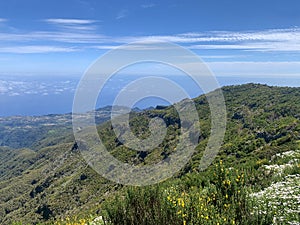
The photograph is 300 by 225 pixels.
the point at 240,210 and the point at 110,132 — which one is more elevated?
the point at 240,210

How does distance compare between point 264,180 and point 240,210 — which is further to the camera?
point 264,180

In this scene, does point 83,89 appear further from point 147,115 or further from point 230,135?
point 147,115

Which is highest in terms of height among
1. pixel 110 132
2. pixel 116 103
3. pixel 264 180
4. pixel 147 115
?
pixel 116 103

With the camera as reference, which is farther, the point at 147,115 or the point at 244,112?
the point at 147,115

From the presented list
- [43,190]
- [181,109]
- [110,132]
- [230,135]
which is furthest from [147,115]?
[230,135]

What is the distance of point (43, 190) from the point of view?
444 ft

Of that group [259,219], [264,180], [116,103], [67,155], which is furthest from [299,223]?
[67,155]

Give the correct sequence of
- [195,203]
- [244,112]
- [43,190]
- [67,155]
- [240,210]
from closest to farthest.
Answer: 1. [240,210]
2. [195,203]
3. [244,112]
4. [43,190]
5. [67,155]

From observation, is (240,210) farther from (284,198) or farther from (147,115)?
(147,115)

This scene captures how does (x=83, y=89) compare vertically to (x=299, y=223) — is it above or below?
above

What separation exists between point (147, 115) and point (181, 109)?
4756 centimetres

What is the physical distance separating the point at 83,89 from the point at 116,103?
1.10m

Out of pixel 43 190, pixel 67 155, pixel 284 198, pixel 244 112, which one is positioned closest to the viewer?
pixel 284 198

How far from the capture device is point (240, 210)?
588 cm
